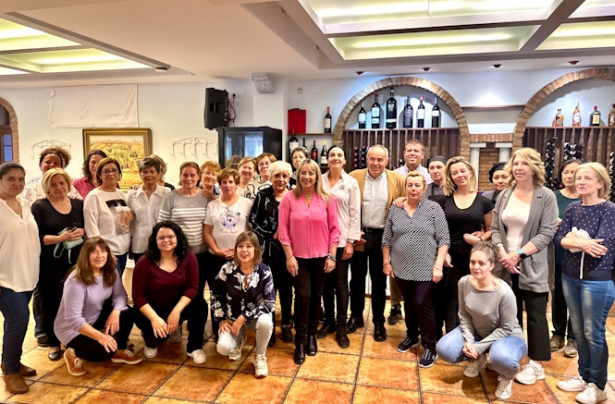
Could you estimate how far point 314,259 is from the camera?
278 centimetres

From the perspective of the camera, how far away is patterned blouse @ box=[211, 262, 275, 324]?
8.97ft

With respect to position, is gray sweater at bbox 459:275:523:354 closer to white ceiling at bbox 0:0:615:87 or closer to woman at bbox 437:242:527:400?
woman at bbox 437:242:527:400

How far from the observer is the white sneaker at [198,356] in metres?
2.81

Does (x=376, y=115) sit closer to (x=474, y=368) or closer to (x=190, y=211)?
(x=190, y=211)

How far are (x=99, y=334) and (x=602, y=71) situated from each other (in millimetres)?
6131

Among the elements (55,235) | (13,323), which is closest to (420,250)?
(55,235)

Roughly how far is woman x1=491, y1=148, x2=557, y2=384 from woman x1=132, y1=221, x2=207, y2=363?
77.9 inches

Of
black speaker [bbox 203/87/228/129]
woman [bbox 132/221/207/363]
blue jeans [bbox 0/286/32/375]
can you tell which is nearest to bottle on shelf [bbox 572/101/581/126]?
black speaker [bbox 203/87/228/129]

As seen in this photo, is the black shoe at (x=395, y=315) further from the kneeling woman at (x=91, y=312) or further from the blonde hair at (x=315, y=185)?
the kneeling woman at (x=91, y=312)

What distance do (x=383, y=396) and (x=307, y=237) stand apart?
1.02 metres

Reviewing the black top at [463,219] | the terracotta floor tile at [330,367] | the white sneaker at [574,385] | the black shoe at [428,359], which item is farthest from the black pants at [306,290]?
the white sneaker at [574,385]

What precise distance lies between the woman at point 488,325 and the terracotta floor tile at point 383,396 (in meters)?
0.32

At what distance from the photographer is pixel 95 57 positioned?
5.89 meters

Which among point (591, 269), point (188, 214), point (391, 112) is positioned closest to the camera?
point (591, 269)
